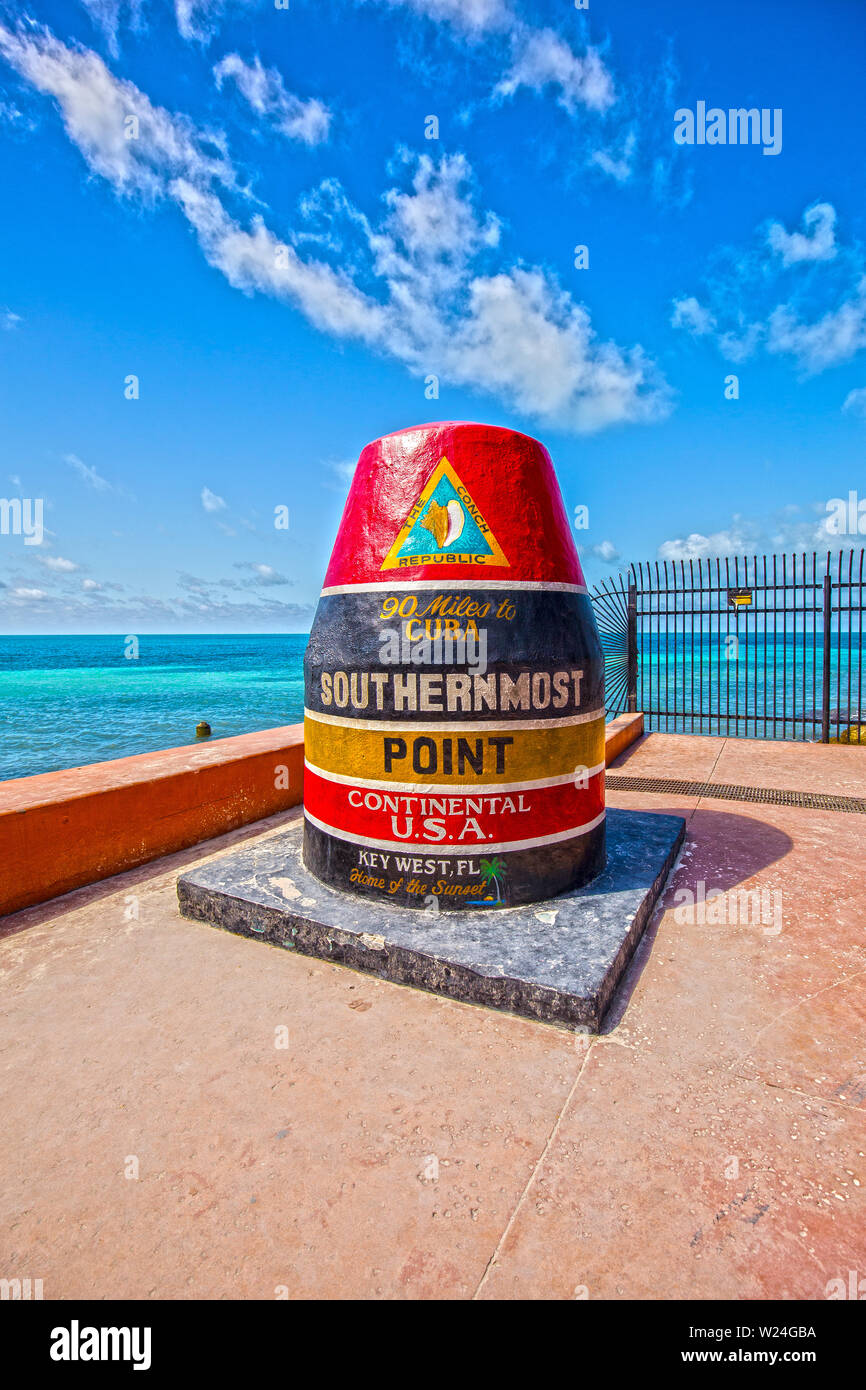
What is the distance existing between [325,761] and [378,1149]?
2.39 m

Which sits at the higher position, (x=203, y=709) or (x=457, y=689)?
(x=457, y=689)

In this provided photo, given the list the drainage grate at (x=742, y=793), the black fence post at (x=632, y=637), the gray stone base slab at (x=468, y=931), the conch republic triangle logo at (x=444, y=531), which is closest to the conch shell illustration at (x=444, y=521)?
the conch republic triangle logo at (x=444, y=531)

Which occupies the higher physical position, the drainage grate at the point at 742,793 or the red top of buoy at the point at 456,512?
the red top of buoy at the point at 456,512

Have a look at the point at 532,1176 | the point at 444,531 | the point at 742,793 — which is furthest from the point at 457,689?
the point at 742,793

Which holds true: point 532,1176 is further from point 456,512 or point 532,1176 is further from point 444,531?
point 456,512

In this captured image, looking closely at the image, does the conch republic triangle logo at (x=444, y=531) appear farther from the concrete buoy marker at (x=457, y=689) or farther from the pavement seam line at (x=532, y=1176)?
the pavement seam line at (x=532, y=1176)

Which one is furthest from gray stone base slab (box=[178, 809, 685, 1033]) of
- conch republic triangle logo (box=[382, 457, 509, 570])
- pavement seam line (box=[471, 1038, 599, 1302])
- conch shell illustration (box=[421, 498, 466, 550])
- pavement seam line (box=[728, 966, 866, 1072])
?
conch shell illustration (box=[421, 498, 466, 550])

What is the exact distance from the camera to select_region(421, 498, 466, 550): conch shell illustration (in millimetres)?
3988

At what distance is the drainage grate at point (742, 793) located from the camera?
6.94 meters

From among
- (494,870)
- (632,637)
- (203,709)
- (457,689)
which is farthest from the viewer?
(203,709)

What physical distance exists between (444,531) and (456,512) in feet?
0.50

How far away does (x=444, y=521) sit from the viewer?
4.02 metres

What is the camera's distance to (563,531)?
4.46m

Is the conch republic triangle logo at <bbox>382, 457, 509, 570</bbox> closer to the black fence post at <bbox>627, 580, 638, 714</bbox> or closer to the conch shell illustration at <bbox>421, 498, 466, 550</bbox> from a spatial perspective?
the conch shell illustration at <bbox>421, 498, 466, 550</bbox>
